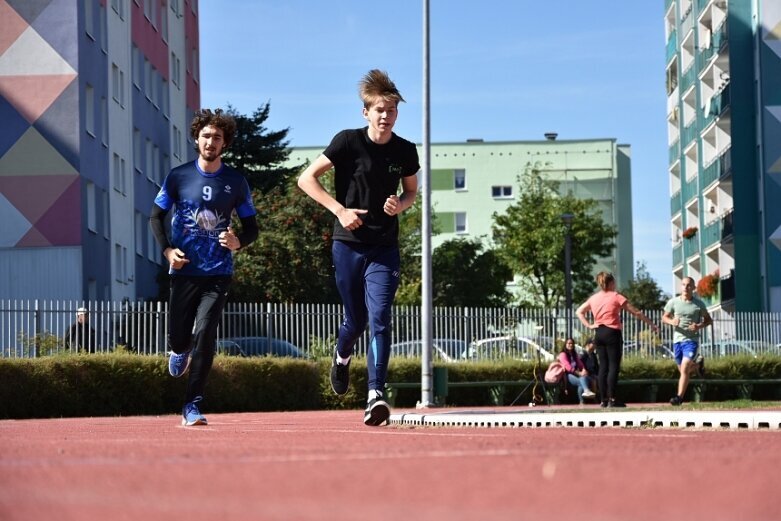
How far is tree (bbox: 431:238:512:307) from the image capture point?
7469cm

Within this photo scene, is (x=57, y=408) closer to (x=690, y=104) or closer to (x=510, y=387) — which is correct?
(x=510, y=387)

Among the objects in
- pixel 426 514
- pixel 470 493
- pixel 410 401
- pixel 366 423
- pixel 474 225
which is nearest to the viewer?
pixel 426 514

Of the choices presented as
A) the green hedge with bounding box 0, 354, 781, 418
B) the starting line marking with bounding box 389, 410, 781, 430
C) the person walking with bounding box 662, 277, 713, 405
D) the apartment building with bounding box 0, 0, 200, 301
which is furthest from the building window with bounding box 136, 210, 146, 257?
the starting line marking with bounding box 389, 410, 781, 430

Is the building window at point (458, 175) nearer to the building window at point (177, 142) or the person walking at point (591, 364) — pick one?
the building window at point (177, 142)

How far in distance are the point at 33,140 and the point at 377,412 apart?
105 feet

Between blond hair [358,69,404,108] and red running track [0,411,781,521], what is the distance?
5865 millimetres

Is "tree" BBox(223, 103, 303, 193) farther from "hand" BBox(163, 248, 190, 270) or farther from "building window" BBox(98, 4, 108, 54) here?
"hand" BBox(163, 248, 190, 270)

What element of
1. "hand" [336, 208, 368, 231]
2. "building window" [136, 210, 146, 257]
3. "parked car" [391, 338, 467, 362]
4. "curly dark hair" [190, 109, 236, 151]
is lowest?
"parked car" [391, 338, 467, 362]

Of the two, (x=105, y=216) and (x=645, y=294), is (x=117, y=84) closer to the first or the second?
(x=105, y=216)

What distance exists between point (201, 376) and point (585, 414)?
9.09ft

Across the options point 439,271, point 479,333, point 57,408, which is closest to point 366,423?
point 57,408

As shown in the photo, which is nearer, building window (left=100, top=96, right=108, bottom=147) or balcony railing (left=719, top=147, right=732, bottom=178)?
building window (left=100, top=96, right=108, bottom=147)

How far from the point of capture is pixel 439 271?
7506 centimetres

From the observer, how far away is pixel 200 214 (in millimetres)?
11070
